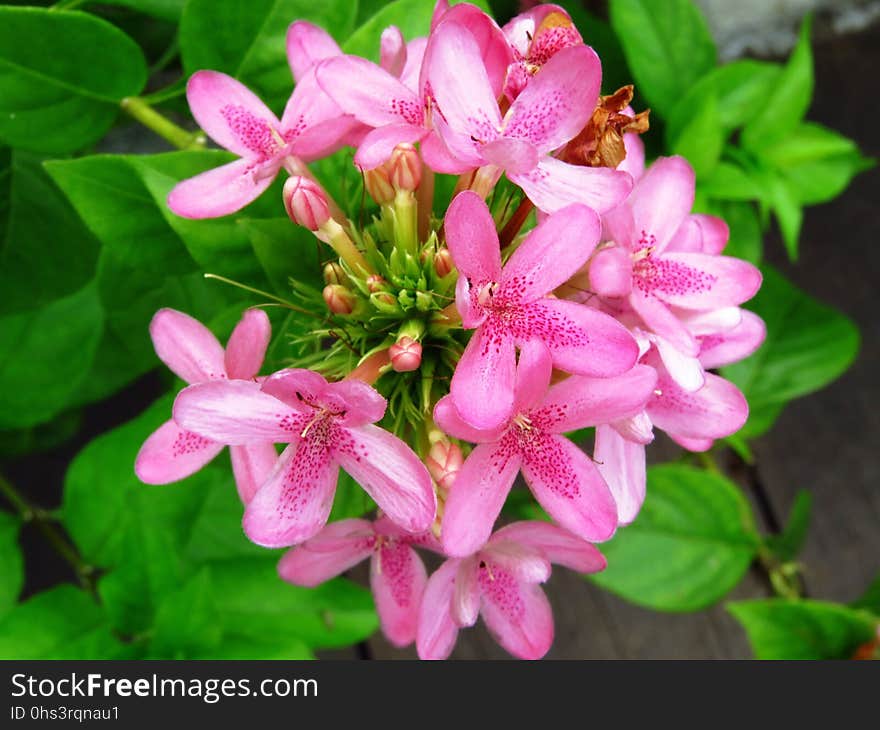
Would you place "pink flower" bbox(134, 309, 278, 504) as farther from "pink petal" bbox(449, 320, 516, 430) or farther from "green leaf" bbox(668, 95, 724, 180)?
"green leaf" bbox(668, 95, 724, 180)

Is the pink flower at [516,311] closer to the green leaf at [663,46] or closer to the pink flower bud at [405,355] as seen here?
the pink flower bud at [405,355]

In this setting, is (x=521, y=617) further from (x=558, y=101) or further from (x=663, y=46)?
(x=663, y=46)

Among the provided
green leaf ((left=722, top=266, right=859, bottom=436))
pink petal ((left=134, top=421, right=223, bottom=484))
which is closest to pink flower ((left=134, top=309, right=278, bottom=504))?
pink petal ((left=134, top=421, right=223, bottom=484))

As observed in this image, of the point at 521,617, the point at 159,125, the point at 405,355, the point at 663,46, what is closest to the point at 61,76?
the point at 159,125

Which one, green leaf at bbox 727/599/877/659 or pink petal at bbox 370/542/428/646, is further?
green leaf at bbox 727/599/877/659

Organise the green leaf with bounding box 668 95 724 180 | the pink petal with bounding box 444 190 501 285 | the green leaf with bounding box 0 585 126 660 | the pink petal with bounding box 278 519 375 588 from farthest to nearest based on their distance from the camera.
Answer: the green leaf with bounding box 668 95 724 180 < the green leaf with bounding box 0 585 126 660 < the pink petal with bounding box 278 519 375 588 < the pink petal with bounding box 444 190 501 285
